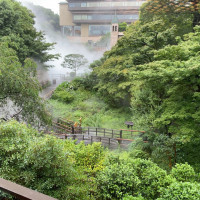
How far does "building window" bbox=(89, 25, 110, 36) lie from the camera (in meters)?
39.0

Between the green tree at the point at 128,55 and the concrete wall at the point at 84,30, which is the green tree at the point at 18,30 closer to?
the green tree at the point at 128,55

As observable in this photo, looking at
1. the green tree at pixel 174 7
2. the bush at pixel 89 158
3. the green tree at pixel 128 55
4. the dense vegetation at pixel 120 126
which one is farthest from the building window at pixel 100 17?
the bush at pixel 89 158

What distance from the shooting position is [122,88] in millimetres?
13453

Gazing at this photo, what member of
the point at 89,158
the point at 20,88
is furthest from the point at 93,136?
the point at 89,158

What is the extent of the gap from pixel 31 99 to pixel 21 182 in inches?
192

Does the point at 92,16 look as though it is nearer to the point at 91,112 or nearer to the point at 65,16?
the point at 65,16

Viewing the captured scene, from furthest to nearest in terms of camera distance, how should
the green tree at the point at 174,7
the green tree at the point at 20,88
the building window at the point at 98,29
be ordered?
1. the building window at the point at 98,29
2. the green tree at the point at 174,7
3. the green tree at the point at 20,88

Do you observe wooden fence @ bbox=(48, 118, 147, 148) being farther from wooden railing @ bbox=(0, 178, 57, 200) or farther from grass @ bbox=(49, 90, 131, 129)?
wooden railing @ bbox=(0, 178, 57, 200)

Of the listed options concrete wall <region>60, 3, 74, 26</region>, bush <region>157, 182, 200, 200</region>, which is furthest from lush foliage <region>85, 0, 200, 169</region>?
concrete wall <region>60, 3, 74, 26</region>

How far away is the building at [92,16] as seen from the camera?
36125 mm

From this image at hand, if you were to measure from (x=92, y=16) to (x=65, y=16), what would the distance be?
637 centimetres

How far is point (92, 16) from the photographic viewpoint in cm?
3859

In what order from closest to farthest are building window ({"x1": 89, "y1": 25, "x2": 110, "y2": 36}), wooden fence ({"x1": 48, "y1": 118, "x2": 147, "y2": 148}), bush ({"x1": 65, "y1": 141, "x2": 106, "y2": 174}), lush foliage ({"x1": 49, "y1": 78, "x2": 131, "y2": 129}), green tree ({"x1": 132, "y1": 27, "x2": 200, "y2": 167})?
1. bush ({"x1": 65, "y1": 141, "x2": 106, "y2": 174})
2. green tree ({"x1": 132, "y1": 27, "x2": 200, "y2": 167})
3. wooden fence ({"x1": 48, "y1": 118, "x2": 147, "y2": 148})
4. lush foliage ({"x1": 49, "y1": 78, "x2": 131, "y2": 129})
5. building window ({"x1": 89, "y1": 25, "x2": 110, "y2": 36})

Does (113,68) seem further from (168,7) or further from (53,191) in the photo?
(53,191)
